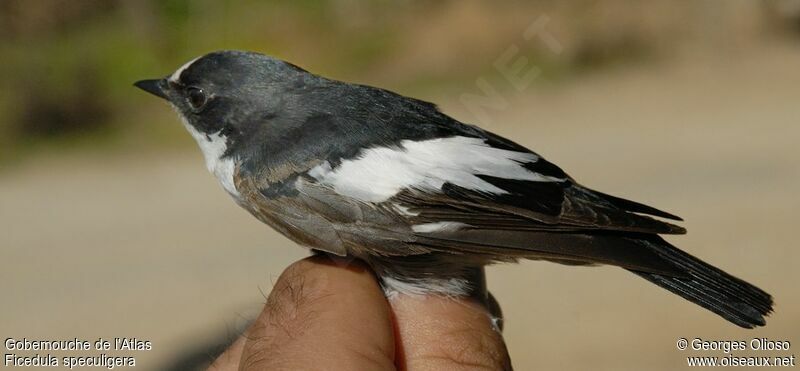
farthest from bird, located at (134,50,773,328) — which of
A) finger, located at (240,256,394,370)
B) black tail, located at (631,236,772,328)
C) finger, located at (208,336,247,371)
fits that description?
finger, located at (208,336,247,371)

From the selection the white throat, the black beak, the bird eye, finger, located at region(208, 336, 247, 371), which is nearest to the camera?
finger, located at region(208, 336, 247, 371)

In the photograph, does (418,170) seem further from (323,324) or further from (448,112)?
(448,112)

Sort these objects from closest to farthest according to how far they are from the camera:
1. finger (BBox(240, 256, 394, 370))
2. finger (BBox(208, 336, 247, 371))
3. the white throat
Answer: finger (BBox(240, 256, 394, 370)) → finger (BBox(208, 336, 247, 371)) → the white throat

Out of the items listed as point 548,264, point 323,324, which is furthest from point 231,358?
point 548,264

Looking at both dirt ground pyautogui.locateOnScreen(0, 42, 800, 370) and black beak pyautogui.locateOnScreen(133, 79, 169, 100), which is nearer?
black beak pyautogui.locateOnScreen(133, 79, 169, 100)

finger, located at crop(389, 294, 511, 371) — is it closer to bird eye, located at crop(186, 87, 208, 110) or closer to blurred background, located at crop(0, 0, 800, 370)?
bird eye, located at crop(186, 87, 208, 110)
